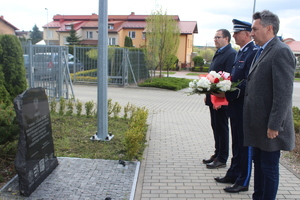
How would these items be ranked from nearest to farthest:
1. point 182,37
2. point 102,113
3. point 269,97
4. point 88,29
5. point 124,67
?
1. point 269,97
2. point 102,113
3. point 124,67
4. point 182,37
5. point 88,29

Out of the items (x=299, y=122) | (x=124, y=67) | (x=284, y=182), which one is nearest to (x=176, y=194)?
(x=284, y=182)

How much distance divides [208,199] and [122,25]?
50933 mm

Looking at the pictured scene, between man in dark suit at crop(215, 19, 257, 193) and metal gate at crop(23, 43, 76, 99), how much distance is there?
787 cm

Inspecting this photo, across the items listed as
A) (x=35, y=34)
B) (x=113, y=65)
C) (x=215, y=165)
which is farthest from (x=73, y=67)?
(x=35, y=34)

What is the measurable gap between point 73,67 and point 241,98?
16.1m

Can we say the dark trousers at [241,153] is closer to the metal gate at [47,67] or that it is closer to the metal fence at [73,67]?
the metal gate at [47,67]

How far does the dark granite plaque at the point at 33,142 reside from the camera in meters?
3.62

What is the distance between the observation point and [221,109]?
4742 mm

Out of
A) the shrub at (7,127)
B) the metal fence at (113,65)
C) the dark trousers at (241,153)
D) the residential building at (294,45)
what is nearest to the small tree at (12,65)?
the shrub at (7,127)

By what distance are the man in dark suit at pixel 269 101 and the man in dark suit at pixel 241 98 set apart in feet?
1.76

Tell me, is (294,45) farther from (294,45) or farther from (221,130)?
(221,130)

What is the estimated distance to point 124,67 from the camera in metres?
17.3

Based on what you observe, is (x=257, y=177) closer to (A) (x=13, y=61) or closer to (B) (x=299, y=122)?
(B) (x=299, y=122)

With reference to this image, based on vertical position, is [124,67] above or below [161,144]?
above
